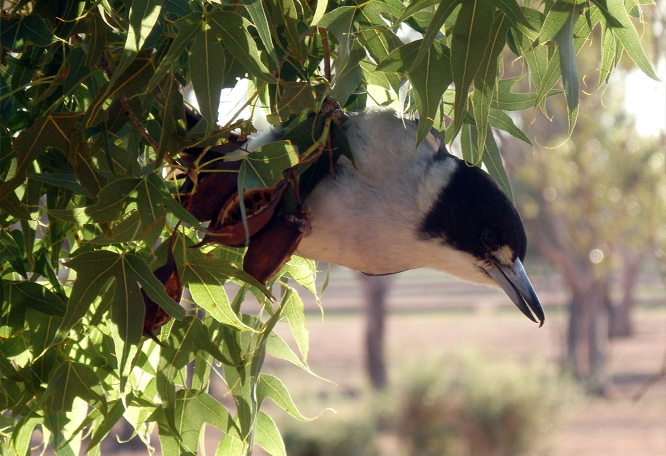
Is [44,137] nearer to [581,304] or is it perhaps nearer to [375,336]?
[375,336]

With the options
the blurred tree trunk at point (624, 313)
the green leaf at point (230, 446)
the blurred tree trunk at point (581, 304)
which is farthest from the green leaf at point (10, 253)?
the blurred tree trunk at point (624, 313)

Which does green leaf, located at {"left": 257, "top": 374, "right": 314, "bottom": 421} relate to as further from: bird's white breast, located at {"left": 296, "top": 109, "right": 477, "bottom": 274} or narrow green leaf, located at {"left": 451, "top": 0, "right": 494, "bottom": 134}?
narrow green leaf, located at {"left": 451, "top": 0, "right": 494, "bottom": 134}

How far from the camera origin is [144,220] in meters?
0.61

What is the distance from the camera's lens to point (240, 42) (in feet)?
1.97

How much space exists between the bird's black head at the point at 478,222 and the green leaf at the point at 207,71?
0.23m

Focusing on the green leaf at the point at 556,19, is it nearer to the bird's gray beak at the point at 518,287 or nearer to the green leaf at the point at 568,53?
the green leaf at the point at 568,53

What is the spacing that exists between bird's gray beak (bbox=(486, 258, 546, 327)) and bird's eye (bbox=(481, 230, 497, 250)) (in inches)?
0.8

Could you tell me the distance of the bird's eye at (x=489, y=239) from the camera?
0.73 metres

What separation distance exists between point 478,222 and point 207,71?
295 mm

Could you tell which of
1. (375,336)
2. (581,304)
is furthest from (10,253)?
(581,304)

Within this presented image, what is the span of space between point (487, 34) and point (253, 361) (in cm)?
39

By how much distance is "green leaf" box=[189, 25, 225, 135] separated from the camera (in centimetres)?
60

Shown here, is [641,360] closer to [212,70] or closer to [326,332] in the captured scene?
[326,332]

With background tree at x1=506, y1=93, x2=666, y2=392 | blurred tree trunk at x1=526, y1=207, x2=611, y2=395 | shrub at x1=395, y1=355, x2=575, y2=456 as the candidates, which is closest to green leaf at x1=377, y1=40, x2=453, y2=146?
shrub at x1=395, y1=355, x2=575, y2=456
